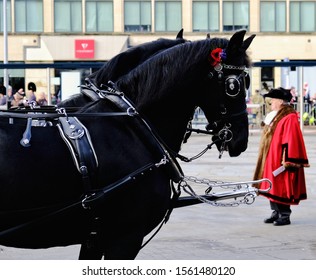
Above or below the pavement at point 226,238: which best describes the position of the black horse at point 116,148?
above

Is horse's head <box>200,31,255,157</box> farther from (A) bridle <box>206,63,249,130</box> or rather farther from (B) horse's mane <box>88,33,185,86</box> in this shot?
(B) horse's mane <box>88,33,185,86</box>

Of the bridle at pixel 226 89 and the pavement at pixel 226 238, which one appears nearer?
the bridle at pixel 226 89

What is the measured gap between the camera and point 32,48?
56.2 meters

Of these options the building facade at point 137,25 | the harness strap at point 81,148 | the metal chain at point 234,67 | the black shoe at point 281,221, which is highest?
the building facade at point 137,25

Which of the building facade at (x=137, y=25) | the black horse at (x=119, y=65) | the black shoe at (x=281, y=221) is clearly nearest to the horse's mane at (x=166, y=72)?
the black horse at (x=119, y=65)

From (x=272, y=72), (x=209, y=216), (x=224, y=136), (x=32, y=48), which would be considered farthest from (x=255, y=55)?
(x=224, y=136)

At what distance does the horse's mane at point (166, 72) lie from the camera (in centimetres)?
540

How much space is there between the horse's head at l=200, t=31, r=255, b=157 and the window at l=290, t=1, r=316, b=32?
52399 millimetres

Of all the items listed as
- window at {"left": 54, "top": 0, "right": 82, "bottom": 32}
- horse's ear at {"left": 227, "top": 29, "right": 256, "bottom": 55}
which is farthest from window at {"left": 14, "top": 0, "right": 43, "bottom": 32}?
horse's ear at {"left": 227, "top": 29, "right": 256, "bottom": 55}

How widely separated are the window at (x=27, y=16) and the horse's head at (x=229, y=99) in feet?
169

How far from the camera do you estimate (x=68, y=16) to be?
185 feet

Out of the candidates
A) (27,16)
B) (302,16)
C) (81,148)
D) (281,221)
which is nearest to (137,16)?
(27,16)

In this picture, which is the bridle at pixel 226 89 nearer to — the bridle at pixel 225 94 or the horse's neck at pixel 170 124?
the bridle at pixel 225 94
